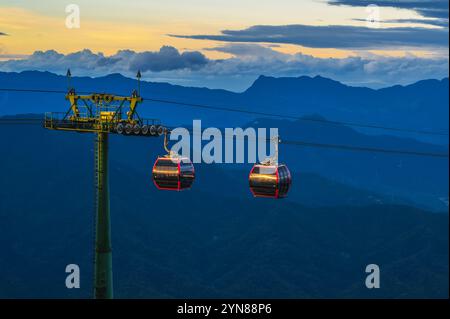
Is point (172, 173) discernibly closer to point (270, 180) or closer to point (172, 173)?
point (172, 173)

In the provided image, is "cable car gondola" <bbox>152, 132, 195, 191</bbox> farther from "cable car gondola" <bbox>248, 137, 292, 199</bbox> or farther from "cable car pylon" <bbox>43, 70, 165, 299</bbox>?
"cable car gondola" <bbox>248, 137, 292, 199</bbox>

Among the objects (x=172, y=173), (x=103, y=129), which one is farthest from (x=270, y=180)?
(x=103, y=129)

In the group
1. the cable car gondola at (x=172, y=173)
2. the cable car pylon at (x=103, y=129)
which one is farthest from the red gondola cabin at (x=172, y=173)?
the cable car pylon at (x=103, y=129)

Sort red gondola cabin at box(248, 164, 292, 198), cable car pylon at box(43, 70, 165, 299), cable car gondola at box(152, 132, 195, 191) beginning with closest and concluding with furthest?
cable car pylon at box(43, 70, 165, 299), cable car gondola at box(152, 132, 195, 191), red gondola cabin at box(248, 164, 292, 198)

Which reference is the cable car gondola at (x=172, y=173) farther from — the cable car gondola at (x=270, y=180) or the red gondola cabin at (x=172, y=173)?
the cable car gondola at (x=270, y=180)

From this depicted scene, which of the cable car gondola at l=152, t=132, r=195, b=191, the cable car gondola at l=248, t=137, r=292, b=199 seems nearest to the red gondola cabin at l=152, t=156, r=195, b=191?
Answer: the cable car gondola at l=152, t=132, r=195, b=191
